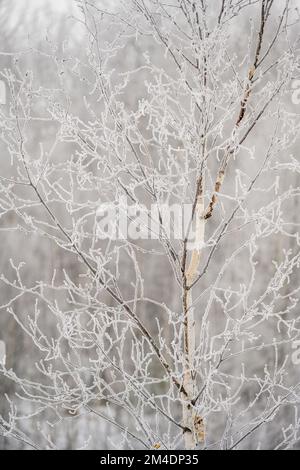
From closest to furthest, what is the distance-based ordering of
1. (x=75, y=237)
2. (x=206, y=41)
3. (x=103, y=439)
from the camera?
(x=206, y=41), (x=75, y=237), (x=103, y=439)

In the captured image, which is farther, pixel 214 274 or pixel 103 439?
pixel 214 274

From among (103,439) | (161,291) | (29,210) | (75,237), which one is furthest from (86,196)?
(75,237)

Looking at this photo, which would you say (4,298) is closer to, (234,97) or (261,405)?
(261,405)

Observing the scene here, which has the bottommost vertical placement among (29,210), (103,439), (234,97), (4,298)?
(103,439)

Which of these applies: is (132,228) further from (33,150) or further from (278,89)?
(278,89)

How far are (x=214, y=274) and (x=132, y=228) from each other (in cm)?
135

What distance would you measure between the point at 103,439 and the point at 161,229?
4.89 m

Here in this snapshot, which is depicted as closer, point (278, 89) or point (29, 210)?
point (278, 89)

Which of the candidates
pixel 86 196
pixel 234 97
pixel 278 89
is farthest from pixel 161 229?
pixel 86 196

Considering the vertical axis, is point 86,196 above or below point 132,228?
above

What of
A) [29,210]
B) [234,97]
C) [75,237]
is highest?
[29,210]

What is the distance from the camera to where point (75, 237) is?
2143 mm

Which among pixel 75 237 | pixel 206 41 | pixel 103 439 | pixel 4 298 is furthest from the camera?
pixel 4 298

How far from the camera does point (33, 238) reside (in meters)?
6.87
